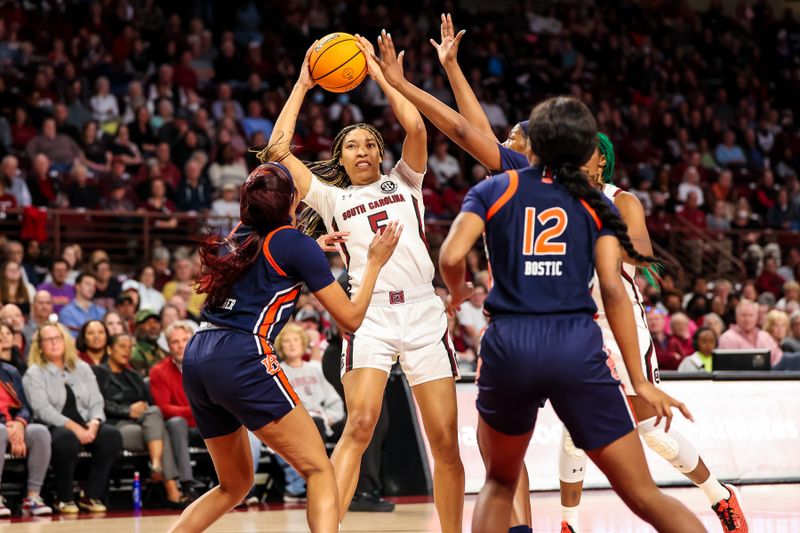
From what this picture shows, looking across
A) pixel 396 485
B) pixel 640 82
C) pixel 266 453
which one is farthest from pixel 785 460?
pixel 640 82

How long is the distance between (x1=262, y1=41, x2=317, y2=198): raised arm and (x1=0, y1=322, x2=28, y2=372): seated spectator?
14.9 ft

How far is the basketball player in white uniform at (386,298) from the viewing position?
587 centimetres

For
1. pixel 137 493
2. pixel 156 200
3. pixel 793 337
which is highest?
pixel 156 200

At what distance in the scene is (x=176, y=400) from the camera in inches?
402

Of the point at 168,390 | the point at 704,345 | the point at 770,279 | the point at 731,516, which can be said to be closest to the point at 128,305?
the point at 168,390

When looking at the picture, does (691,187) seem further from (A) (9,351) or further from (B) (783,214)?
(A) (9,351)

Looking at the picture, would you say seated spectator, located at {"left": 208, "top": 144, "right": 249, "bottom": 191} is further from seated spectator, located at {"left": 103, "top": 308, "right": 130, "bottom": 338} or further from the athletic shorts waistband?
the athletic shorts waistband

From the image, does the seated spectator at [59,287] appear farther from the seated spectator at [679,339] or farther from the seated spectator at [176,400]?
the seated spectator at [679,339]

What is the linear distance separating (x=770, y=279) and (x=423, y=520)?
440 inches

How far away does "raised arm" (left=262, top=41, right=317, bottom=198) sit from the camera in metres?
6.12

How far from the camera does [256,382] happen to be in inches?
197

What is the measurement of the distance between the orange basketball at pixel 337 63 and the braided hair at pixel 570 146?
2.16 m

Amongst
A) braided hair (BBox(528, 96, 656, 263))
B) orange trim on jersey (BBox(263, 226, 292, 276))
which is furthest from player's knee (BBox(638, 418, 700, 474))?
orange trim on jersey (BBox(263, 226, 292, 276))

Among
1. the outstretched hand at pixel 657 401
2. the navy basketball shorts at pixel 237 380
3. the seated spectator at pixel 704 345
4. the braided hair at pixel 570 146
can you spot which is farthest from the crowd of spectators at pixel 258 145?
the outstretched hand at pixel 657 401
